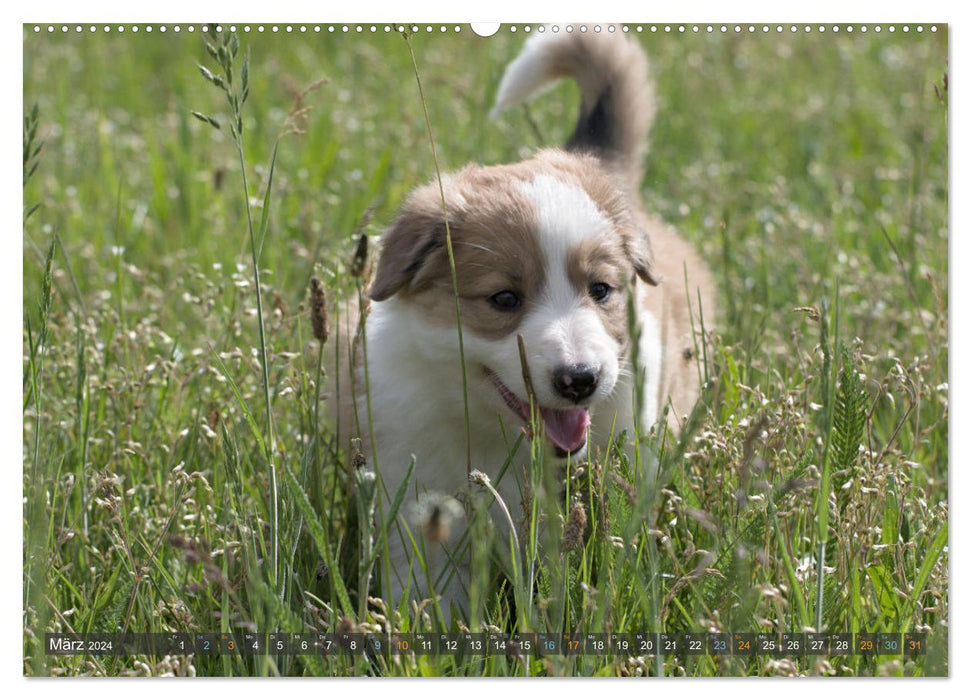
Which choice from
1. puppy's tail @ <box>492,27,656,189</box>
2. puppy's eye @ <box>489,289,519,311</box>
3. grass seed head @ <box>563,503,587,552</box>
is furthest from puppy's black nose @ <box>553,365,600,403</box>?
puppy's tail @ <box>492,27,656,189</box>

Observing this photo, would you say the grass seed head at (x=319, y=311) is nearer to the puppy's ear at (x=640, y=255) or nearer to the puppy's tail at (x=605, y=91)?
the puppy's ear at (x=640, y=255)

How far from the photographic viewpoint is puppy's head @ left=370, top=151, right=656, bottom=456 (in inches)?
101

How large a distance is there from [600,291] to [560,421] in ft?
1.04

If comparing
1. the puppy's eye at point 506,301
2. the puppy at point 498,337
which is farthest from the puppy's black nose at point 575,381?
the puppy's eye at point 506,301

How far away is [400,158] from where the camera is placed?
16.5 ft

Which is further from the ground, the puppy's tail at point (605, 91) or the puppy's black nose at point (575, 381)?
the puppy's tail at point (605, 91)

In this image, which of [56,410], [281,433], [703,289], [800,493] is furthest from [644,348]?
[56,410]

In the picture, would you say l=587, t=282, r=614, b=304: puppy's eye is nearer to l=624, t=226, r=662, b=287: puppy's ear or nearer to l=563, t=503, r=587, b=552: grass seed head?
l=624, t=226, r=662, b=287: puppy's ear

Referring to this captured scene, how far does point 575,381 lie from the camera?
239 cm

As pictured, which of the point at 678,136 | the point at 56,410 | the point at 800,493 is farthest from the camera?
the point at 678,136

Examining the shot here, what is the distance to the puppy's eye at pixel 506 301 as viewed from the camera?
2.62 metres

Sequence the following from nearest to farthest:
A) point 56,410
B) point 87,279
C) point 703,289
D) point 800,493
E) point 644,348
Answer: point 800,493
point 644,348
point 56,410
point 703,289
point 87,279

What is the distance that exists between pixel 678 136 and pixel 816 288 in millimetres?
1822

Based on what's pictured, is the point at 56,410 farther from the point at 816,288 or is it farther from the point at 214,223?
the point at 816,288
